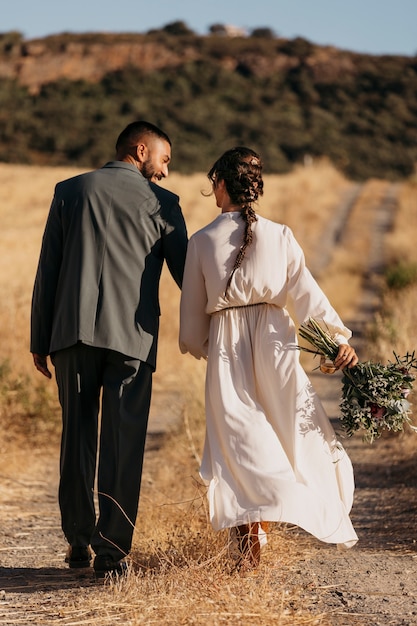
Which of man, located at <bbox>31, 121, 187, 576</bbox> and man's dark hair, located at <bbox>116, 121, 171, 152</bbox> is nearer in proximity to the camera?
man, located at <bbox>31, 121, 187, 576</bbox>

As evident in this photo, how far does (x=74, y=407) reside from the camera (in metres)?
4.89

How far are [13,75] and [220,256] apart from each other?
56835 millimetres

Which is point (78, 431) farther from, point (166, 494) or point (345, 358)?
point (166, 494)

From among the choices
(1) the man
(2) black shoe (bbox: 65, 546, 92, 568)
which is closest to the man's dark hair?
(1) the man

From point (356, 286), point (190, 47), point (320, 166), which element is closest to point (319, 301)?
point (356, 286)

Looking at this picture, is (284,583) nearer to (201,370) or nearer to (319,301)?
(319,301)

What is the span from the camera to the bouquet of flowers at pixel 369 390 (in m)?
4.77

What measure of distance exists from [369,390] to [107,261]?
1279 millimetres

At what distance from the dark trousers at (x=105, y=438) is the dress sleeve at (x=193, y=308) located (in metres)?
0.23

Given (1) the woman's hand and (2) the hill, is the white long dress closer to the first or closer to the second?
(1) the woman's hand

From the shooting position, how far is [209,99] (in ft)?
174

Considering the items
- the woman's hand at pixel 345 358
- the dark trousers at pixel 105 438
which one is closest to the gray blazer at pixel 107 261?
the dark trousers at pixel 105 438

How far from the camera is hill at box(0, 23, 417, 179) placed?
45.5 meters

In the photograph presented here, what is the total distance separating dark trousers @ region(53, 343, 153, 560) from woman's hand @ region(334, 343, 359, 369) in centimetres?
84
